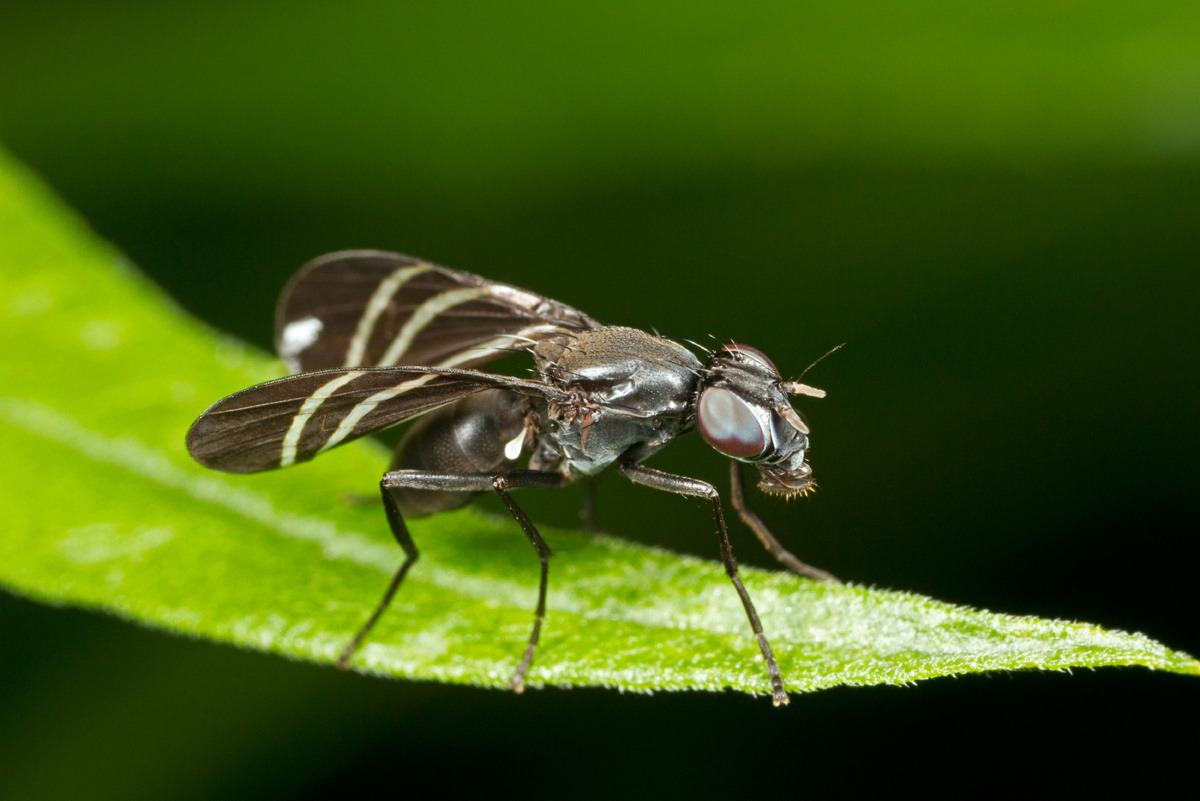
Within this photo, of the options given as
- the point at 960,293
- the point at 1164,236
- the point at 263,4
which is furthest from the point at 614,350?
the point at 263,4

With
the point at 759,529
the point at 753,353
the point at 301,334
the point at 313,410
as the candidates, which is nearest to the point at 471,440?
the point at 313,410

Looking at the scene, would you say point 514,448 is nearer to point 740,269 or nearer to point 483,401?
point 483,401

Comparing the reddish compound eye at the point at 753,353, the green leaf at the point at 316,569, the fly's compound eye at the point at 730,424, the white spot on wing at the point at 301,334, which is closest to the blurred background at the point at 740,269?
the green leaf at the point at 316,569

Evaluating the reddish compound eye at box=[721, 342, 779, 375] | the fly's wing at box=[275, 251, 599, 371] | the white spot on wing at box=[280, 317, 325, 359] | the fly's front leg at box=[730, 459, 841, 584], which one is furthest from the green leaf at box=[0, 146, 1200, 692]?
the reddish compound eye at box=[721, 342, 779, 375]

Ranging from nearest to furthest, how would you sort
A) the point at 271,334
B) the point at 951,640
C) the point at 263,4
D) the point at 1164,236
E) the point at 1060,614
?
1. the point at 951,640
2. the point at 1060,614
3. the point at 1164,236
4. the point at 271,334
5. the point at 263,4

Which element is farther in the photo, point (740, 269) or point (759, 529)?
point (740, 269)

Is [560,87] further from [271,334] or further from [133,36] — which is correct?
[133,36]
